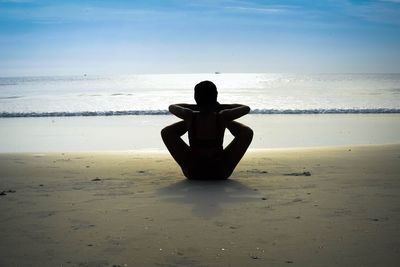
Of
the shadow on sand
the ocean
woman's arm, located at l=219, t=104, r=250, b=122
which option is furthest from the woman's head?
the ocean

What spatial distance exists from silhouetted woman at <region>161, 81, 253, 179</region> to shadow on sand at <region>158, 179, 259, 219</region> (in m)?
0.20

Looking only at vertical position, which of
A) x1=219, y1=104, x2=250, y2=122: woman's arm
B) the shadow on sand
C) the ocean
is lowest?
the ocean

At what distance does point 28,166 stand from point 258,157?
13.0 feet

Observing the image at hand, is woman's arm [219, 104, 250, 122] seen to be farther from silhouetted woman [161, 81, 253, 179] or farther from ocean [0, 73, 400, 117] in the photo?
ocean [0, 73, 400, 117]

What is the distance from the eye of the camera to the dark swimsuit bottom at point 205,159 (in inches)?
246

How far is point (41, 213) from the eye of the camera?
4.71 meters

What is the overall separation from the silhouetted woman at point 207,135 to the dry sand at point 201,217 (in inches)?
8.7

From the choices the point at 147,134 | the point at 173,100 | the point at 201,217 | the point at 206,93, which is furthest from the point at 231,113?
the point at 173,100

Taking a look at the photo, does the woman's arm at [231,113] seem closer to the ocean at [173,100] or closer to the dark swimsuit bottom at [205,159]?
the dark swimsuit bottom at [205,159]

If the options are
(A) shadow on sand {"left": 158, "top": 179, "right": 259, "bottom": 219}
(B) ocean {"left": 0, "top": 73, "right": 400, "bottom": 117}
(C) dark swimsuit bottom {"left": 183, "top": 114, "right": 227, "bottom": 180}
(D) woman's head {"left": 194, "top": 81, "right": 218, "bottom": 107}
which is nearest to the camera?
(A) shadow on sand {"left": 158, "top": 179, "right": 259, "bottom": 219}

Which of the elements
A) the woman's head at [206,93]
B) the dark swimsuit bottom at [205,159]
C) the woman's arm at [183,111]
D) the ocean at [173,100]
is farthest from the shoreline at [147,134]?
the woman's head at [206,93]

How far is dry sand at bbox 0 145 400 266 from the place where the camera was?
3549 mm

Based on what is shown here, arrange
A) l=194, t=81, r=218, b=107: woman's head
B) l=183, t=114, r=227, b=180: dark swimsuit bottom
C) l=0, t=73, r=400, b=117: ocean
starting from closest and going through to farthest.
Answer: l=194, t=81, r=218, b=107: woman's head, l=183, t=114, r=227, b=180: dark swimsuit bottom, l=0, t=73, r=400, b=117: ocean

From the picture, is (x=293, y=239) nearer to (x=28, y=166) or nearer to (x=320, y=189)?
(x=320, y=189)
